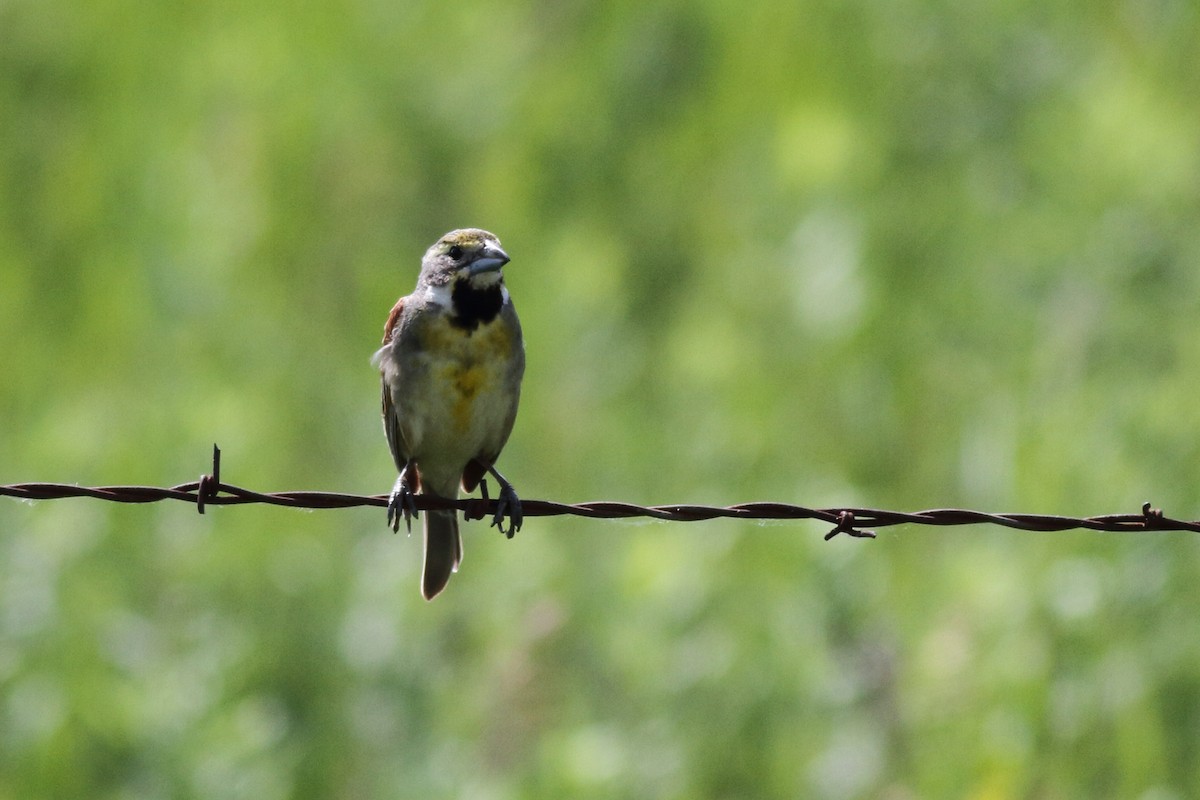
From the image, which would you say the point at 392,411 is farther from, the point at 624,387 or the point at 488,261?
the point at 624,387

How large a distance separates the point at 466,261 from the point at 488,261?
10 cm

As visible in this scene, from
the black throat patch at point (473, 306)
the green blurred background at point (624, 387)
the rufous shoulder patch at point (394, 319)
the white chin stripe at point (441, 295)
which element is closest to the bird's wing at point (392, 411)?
the rufous shoulder patch at point (394, 319)

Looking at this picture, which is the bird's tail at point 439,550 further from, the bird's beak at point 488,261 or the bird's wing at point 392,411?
the bird's beak at point 488,261

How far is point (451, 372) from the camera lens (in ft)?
23.2

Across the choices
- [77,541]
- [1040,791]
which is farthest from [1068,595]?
[77,541]

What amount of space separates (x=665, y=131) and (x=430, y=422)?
1190cm

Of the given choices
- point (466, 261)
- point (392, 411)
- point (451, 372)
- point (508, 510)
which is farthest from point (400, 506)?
point (466, 261)

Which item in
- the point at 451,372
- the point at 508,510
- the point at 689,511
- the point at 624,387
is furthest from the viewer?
the point at 624,387

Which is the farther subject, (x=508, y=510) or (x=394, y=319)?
(x=394, y=319)

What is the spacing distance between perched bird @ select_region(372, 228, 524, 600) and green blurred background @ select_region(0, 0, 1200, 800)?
8.47ft

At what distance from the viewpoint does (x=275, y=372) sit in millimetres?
15844

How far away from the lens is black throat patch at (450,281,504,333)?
715cm

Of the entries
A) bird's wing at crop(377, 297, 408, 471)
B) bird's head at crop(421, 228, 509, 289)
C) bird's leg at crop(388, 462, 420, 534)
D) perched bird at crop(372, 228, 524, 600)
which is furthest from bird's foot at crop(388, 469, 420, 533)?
bird's head at crop(421, 228, 509, 289)

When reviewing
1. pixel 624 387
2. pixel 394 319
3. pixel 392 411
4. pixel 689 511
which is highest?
pixel 624 387
